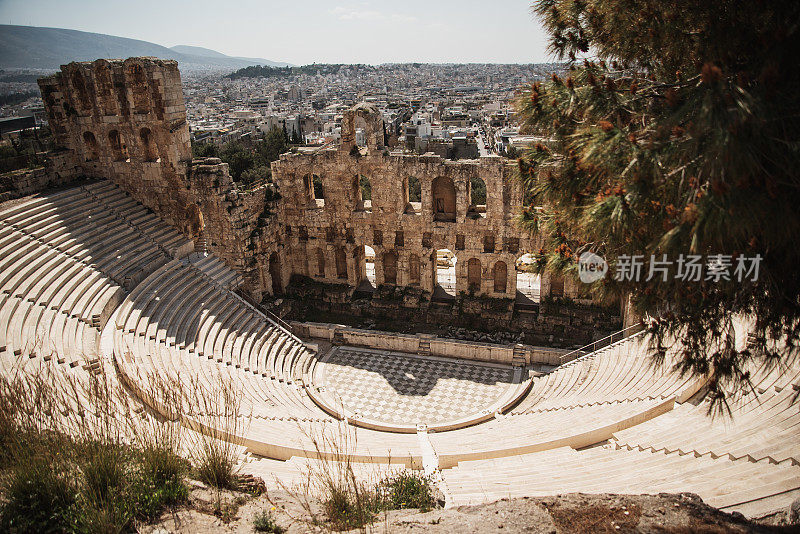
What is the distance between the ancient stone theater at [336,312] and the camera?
40.8 ft

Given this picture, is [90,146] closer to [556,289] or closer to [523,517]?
[556,289]

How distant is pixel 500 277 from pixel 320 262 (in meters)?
8.64

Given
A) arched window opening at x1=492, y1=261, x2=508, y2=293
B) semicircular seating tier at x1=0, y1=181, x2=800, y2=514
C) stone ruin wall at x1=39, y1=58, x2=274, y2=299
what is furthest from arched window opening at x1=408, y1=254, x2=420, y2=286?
stone ruin wall at x1=39, y1=58, x2=274, y2=299

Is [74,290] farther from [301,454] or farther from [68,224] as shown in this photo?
[301,454]

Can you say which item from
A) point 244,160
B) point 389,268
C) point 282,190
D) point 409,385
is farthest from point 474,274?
point 244,160

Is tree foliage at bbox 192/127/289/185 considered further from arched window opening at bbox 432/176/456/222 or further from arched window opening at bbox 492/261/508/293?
arched window opening at bbox 492/261/508/293

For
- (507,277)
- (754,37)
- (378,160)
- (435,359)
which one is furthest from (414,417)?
(754,37)

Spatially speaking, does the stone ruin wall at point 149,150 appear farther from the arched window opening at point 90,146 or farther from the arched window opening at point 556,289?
the arched window opening at point 556,289

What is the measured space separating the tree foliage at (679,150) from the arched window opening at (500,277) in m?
14.2

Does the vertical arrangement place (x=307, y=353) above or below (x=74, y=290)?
below

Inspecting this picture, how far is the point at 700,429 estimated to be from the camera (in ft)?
38.5

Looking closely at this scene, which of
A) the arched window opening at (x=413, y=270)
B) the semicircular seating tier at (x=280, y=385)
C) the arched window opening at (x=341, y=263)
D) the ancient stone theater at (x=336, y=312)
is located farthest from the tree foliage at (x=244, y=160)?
the semicircular seating tier at (x=280, y=385)

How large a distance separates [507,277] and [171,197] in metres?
15.1

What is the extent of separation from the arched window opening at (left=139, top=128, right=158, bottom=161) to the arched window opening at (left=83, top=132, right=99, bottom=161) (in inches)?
95.6
